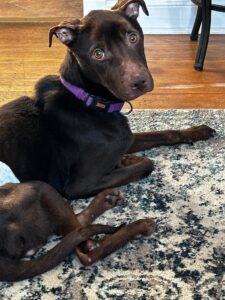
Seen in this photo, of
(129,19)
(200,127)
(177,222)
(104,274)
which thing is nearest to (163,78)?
(200,127)

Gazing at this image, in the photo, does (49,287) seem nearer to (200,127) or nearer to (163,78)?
(200,127)

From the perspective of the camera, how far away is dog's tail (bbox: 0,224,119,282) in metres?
1.66

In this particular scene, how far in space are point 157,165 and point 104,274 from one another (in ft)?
2.60

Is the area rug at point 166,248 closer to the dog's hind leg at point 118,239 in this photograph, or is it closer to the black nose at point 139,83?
the dog's hind leg at point 118,239

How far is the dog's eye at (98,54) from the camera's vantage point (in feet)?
6.51

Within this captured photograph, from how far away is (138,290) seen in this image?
169cm

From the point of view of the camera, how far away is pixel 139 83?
76.7 inches

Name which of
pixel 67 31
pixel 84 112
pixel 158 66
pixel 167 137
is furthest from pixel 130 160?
pixel 158 66

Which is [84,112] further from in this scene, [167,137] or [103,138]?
[167,137]

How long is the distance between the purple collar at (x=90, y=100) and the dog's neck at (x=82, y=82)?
16mm

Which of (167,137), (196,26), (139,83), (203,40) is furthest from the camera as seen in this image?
(196,26)

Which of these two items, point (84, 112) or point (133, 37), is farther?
point (84, 112)

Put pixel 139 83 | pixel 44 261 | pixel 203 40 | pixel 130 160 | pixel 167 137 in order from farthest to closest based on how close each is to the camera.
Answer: pixel 203 40
pixel 167 137
pixel 130 160
pixel 139 83
pixel 44 261

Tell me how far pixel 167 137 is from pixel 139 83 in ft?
2.16
